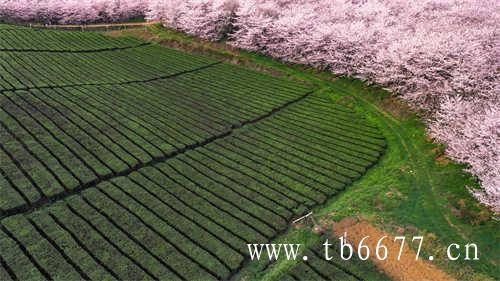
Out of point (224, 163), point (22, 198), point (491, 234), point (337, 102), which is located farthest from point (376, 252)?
point (337, 102)

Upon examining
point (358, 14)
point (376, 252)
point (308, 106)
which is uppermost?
point (358, 14)

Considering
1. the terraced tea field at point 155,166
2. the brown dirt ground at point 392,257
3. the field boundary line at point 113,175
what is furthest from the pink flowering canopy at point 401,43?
the field boundary line at point 113,175

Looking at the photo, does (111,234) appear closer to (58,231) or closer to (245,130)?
(58,231)

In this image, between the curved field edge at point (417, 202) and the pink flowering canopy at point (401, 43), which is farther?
the pink flowering canopy at point (401, 43)

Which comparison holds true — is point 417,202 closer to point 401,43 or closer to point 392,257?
point 392,257

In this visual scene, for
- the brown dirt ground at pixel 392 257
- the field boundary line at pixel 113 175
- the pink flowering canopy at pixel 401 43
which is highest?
the pink flowering canopy at pixel 401 43

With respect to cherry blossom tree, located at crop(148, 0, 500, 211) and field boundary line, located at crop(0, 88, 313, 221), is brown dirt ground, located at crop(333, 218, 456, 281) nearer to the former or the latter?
cherry blossom tree, located at crop(148, 0, 500, 211)

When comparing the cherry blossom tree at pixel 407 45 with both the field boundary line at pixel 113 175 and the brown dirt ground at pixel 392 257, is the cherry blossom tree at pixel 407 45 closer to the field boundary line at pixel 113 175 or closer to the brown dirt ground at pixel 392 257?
the brown dirt ground at pixel 392 257
